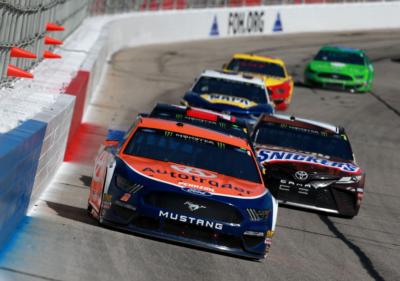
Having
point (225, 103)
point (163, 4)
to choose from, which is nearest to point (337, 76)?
point (225, 103)

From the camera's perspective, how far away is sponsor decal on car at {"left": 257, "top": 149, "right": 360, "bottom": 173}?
14297 mm

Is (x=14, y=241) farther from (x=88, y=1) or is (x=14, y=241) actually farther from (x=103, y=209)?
(x=88, y=1)

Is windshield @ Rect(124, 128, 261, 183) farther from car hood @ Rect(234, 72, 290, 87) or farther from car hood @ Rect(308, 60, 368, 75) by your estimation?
car hood @ Rect(308, 60, 368, 75)

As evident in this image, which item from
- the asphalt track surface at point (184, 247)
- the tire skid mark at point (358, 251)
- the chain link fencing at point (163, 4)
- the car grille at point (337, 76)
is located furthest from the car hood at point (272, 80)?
the tire skid mark at point (358, 251)

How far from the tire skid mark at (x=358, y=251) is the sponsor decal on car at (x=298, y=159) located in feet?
2.50

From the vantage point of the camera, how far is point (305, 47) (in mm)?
44438

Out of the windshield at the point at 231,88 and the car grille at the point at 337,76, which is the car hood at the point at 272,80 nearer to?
the windshield at the point at 231,88

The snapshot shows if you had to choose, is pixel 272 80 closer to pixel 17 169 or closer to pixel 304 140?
pixel 304 140

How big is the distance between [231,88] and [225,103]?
1070 mm

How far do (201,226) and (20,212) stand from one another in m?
1.82

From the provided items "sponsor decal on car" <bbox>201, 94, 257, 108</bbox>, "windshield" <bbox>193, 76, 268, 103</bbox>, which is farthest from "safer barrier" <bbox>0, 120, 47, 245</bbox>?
"windshield" <bbox>193, 76, 268, 103</bbox>

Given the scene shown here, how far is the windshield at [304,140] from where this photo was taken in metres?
15.3

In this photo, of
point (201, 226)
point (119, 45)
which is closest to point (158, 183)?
point (201, 226)

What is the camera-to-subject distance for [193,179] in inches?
415
